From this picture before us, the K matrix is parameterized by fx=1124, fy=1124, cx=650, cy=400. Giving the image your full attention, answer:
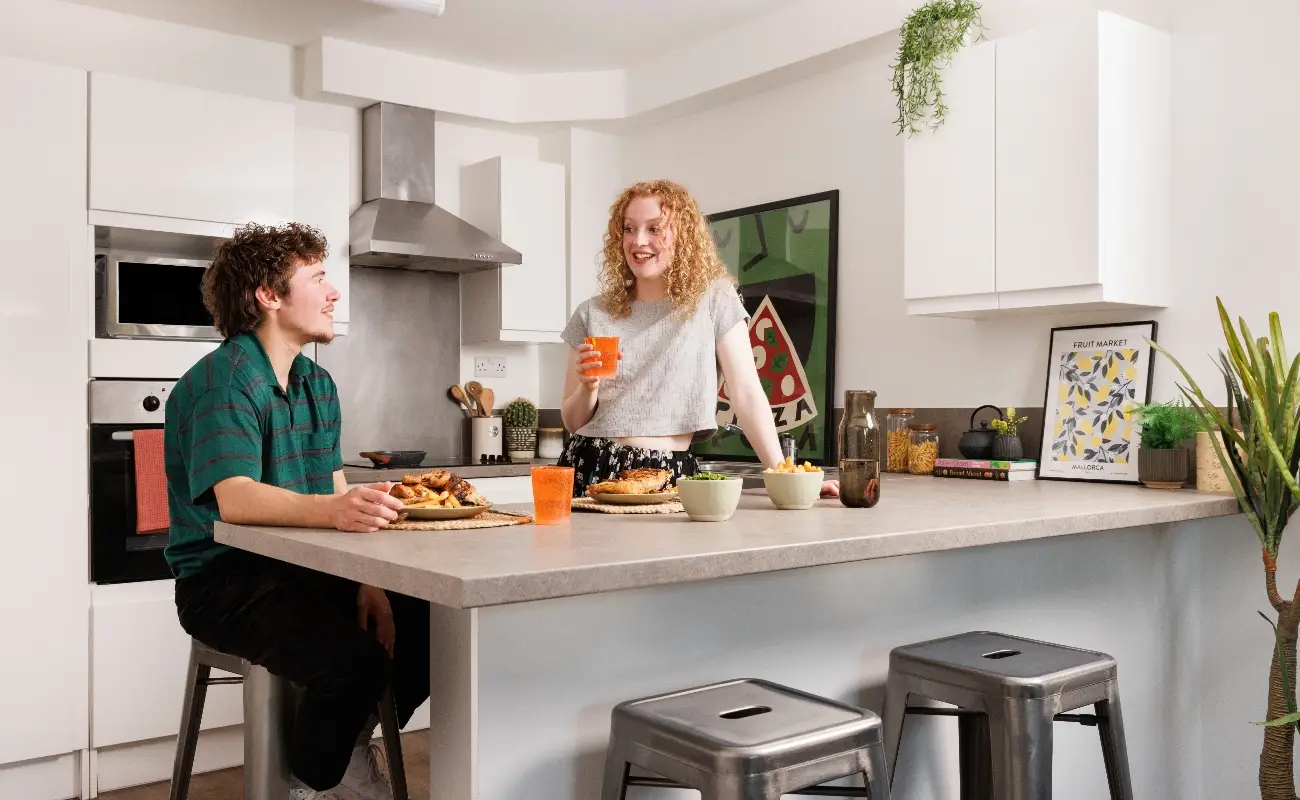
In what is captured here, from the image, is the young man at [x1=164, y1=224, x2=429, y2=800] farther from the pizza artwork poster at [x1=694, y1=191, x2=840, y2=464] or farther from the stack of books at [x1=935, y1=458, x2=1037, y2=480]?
the pizza artwork poster at [x1=694, y1=191, x2=840, y2=464]

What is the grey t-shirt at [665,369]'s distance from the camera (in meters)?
2.59

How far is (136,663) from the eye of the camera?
354 cm

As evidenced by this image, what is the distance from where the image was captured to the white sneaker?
205cm

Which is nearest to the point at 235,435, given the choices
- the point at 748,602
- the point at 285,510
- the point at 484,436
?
the point at 285,510

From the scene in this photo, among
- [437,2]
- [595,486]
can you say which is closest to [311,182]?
[437,2]

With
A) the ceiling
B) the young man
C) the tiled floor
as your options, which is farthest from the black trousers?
the ceiling

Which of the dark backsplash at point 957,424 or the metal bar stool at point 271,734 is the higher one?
the dark backsplash at point 957,424

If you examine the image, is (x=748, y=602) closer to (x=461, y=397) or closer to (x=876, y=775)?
(x=876, y=775)

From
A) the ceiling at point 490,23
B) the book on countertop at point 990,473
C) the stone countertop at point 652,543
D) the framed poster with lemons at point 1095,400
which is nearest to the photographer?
the stone countertop at point 652,543

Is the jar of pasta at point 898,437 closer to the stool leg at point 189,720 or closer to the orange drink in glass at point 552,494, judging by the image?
the orange drink in glass at point 552,494

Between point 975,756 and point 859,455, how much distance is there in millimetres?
656

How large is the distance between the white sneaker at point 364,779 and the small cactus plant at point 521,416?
2.83 m

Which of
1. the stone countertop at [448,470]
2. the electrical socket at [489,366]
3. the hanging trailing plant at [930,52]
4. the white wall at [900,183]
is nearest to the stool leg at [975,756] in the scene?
the white wall at [900,183]

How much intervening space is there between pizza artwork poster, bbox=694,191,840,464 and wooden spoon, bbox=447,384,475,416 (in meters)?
1.16
